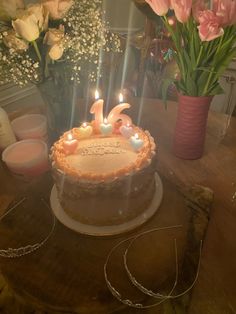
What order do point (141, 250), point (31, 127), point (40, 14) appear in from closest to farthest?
point (141, 250) < point (40, 14) < point (31, 127)

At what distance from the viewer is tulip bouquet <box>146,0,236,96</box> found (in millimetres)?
837

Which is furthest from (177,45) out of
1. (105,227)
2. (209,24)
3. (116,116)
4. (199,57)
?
(105,227)

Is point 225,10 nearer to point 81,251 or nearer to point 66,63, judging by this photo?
point 66,63

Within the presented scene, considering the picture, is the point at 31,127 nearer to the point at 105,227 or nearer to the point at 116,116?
the point at 116,116

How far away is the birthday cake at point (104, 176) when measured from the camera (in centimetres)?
84

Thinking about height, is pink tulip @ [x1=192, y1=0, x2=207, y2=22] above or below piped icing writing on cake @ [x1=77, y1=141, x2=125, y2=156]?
above

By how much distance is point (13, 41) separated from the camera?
95 centimetres

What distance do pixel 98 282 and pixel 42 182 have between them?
1.48 ft

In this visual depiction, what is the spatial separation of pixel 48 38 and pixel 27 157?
1.43 ft

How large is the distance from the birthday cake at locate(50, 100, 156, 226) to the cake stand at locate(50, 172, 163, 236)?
13 millimetres

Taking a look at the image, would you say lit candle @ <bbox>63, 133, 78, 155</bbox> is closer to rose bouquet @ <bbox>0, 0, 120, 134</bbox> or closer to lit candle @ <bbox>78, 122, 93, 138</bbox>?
lit candle @ <bbox>78, 122, 93, 138</bbox>

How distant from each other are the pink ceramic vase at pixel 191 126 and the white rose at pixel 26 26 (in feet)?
1.84

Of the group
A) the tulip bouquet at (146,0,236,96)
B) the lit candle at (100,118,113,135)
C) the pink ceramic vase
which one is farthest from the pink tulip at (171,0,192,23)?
the lit candle at (100,118,113,135)

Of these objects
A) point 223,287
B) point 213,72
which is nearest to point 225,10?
point 213,72
